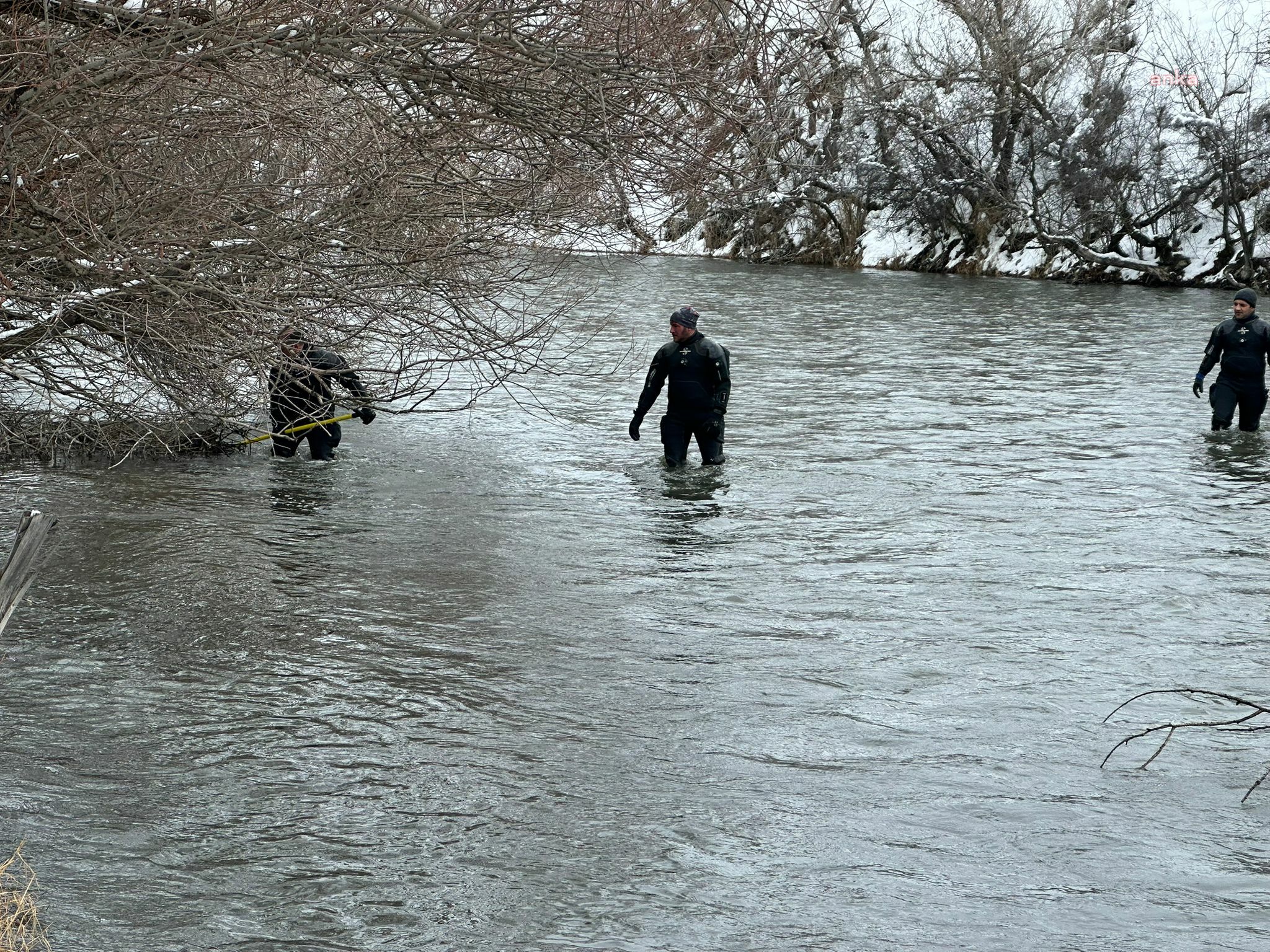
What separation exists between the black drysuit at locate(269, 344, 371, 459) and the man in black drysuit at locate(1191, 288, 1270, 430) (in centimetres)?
931

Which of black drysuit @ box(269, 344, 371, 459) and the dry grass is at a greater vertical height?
black drysuit @ box(269, 344, 371, 459)

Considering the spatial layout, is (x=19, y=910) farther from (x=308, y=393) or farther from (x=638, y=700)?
(x=308, y=393)

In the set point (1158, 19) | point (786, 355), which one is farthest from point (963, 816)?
point (1158, 19)

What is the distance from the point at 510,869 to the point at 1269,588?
683cm

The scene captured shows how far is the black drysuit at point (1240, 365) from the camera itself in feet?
55.7

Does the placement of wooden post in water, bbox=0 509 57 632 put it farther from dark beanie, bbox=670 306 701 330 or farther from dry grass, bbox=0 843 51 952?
dark beanie, bbox=670 306 701 330

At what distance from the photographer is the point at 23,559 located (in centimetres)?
437

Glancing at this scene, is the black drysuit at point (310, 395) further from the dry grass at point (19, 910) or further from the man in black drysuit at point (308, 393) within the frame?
Result: the dry grass at point (19, 910)

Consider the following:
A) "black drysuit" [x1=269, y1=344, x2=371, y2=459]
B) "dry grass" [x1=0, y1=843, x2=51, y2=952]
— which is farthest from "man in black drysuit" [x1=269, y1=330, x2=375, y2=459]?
"dry grass" [x1=0, y1=843, x2=51, y2=952]

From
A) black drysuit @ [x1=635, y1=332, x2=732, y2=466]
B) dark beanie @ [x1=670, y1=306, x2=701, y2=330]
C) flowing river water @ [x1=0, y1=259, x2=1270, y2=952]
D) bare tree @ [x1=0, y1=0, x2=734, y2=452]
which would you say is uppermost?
bare tree @ [x1=0, y1=0, x2=734, y2=452]

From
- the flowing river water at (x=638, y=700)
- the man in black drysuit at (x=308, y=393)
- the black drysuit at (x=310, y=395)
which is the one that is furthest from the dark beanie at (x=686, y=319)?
the black drysuit at (x=310, y=395)

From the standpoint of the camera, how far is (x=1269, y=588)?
36.0 feet

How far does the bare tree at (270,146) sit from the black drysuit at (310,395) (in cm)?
26

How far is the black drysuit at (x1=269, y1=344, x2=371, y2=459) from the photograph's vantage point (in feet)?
33.5
